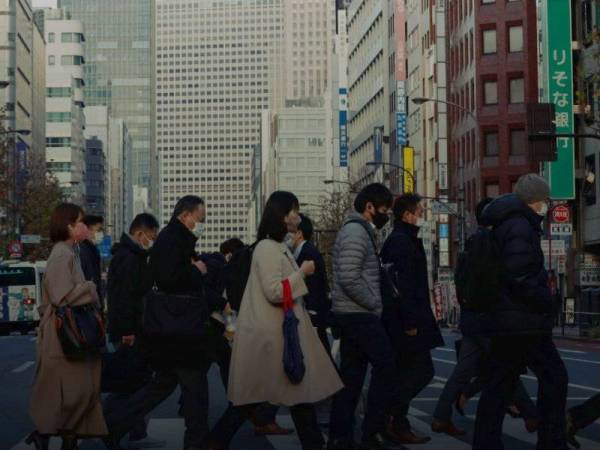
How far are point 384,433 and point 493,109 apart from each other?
7087cm

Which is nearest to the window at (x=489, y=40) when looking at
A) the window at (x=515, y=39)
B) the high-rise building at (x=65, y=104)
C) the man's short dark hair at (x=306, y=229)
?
the window at (x=515, y=39)

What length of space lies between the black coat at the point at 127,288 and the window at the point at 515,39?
2809 inches

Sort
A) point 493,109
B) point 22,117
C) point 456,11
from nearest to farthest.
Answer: point 493,109
point 456,11
point 22,117

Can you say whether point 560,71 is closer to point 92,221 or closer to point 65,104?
point 92,221

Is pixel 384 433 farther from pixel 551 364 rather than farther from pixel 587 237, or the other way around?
pixel 587 237

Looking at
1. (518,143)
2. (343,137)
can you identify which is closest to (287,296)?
(518,143)

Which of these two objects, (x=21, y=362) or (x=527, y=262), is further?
(x=21, y=362)

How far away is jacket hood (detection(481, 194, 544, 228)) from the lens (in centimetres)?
979

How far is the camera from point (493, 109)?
82188 millimetres

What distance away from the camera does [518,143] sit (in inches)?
3201

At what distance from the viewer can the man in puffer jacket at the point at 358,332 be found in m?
11.0

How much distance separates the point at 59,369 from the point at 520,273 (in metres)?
3.11

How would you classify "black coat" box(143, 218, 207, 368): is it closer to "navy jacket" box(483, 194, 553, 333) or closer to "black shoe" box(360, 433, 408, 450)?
"black shoe" box(360, 433, 408, 450)

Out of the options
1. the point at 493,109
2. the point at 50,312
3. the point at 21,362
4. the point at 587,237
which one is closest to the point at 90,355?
the point at 50,312
